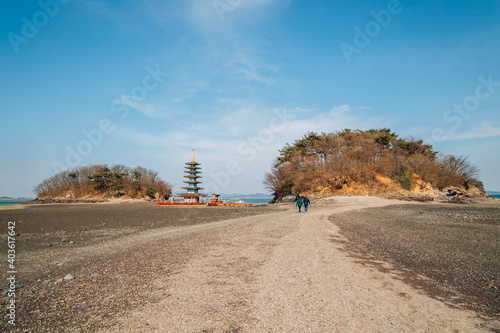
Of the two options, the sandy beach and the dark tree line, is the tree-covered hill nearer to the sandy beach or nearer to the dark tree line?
the sandy beach

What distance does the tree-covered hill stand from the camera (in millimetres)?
43719

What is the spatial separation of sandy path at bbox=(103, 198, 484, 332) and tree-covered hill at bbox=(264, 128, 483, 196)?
130 feet

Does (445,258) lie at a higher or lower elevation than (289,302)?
lower

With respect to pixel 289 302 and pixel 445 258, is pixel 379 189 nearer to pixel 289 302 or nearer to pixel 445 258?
pixel 445 258

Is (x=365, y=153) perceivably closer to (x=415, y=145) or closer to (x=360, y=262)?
(x=415, y=145)

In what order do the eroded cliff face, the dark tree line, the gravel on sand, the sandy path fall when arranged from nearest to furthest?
the sandy path → the gravel on sand → the eroded cliff face → the dark tree line

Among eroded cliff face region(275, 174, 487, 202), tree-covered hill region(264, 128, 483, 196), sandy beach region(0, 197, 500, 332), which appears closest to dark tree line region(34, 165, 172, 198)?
tree-covered hill region(264, 128, 483, 196)

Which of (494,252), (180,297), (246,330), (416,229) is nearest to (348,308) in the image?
(246,330)

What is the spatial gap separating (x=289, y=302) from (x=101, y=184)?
86210 millimetres

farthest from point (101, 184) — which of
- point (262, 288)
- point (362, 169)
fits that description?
point (262, 288)

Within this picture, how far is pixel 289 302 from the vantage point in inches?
170

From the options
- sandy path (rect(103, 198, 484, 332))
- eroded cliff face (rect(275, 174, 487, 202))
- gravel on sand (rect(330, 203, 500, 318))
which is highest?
eroded cliff face (rect(275, 174, 487, 202))

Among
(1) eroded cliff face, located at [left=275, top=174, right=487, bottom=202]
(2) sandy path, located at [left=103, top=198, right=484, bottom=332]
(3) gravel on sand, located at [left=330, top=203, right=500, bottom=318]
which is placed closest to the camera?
(2) sandy path, located at [left=103, top=198, right=484, bottom=332]

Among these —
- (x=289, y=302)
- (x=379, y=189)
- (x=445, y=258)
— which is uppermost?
(x=379, y=189)
